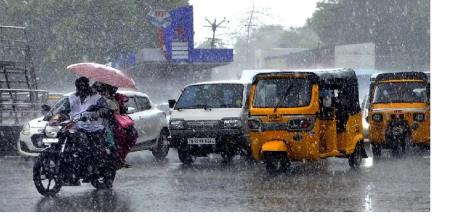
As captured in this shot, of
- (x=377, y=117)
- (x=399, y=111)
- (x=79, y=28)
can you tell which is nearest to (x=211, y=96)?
(x=377, y=117)

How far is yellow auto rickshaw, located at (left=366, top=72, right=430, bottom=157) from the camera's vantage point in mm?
18766

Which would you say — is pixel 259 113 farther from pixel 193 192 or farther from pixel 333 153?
pixel 193 192

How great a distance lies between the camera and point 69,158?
11.8 m

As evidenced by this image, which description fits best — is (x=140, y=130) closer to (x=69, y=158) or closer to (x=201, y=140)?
(x=201, y=140)

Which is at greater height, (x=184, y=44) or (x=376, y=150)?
(x=184, y=44)

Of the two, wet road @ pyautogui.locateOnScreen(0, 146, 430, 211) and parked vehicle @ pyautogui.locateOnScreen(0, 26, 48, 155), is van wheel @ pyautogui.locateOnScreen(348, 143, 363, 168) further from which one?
parked vehicle @ pyautogui.locateOnScreen(0, 26, 48, 155)

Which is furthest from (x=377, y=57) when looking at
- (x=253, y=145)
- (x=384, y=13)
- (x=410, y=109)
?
(x=253, y=145)

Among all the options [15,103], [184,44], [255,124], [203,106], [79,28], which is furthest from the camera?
[79,28]

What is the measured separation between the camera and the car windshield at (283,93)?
14.8 meters

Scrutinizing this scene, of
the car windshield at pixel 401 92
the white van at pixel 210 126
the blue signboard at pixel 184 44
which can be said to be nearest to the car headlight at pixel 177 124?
the white van at pixel 210 126

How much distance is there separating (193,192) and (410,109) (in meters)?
8.14

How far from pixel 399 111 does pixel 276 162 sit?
490 centimetres

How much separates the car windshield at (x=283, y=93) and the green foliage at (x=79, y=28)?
40243 mm

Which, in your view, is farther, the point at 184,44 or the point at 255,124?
the point at 184,44
